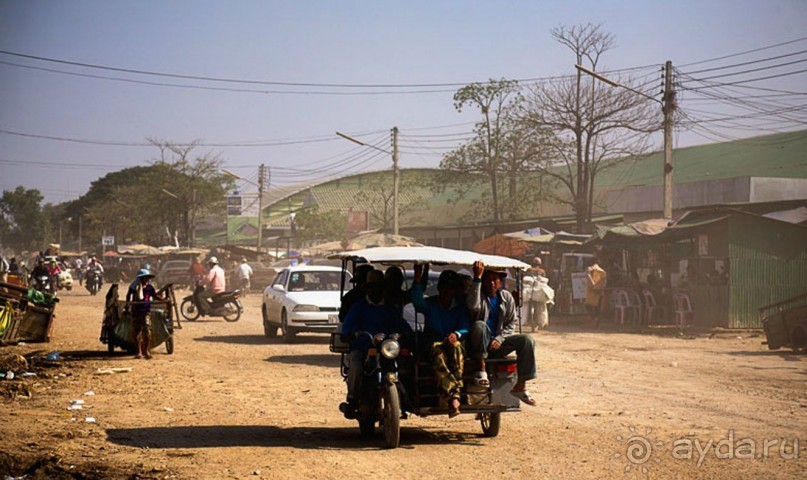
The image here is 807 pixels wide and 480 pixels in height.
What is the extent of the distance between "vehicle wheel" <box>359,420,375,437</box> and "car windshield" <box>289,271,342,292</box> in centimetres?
1185

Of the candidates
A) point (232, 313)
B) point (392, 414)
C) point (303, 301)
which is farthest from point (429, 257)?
point (232, 313)

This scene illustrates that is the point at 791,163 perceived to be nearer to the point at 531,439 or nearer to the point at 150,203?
the point at 531,439

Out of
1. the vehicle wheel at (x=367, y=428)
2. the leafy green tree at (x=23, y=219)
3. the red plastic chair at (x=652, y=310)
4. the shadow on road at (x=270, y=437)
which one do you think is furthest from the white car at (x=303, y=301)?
the leafy green tree at (x=23, y=219)

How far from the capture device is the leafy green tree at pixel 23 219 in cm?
12838

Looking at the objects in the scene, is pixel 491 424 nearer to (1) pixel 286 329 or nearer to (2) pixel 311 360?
(2) pixel 311 360

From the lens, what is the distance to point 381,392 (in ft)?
29.9

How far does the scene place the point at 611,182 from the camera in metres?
54.5

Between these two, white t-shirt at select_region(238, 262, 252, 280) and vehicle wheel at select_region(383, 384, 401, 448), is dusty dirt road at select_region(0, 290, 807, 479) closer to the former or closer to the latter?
vehicle wheel at select_region(383, 384, 401, 448)

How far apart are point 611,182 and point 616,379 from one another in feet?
134

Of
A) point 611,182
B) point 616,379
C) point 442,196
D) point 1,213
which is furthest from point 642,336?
point 1,213

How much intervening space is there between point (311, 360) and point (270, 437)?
798 cm

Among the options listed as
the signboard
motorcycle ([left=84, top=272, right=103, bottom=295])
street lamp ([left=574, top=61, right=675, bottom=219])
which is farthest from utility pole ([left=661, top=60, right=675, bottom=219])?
the signboard

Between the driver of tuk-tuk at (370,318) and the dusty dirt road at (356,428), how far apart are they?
0.87 metres

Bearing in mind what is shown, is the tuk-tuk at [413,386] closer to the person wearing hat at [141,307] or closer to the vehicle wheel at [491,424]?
the vehicle wheel at [491,424]
